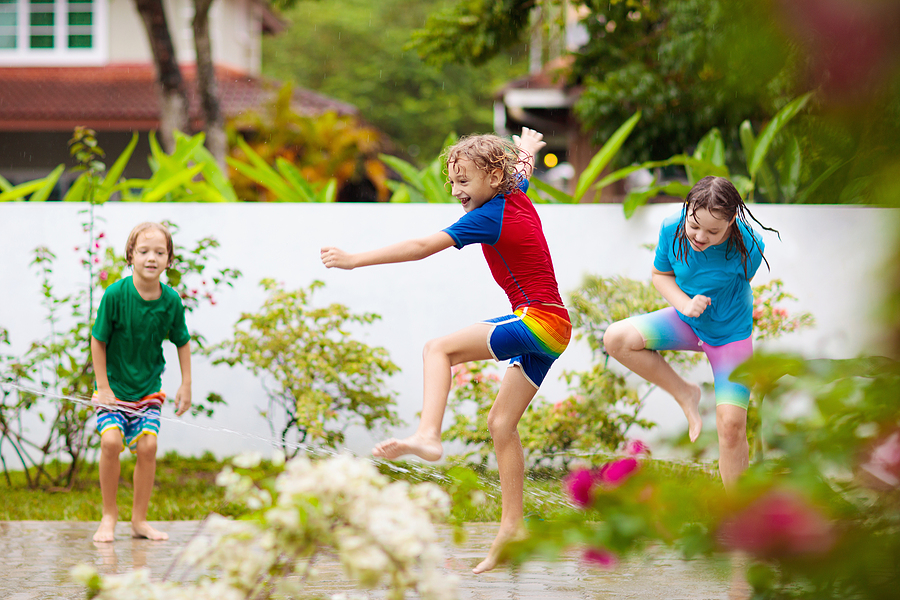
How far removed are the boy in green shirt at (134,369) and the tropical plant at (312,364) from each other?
1.15 m

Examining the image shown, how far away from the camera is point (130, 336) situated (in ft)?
13.0

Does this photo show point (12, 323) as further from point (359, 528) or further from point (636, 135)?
point (636, 135)

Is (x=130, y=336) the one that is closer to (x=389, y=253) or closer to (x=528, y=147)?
(x=389, y=253)

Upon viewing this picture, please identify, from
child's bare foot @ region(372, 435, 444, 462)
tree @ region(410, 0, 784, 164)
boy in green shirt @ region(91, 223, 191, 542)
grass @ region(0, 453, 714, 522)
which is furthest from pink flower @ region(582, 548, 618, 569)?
tree @ region(410, 0, 784, 164)

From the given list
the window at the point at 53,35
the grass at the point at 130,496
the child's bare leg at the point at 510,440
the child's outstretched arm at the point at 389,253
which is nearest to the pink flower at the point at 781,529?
the child's outstretched arm at the point at 389,253

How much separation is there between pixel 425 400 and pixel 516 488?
0.64m

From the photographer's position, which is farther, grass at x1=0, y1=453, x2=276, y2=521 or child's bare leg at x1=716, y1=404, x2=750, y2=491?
grass at x1=0, y1=453, x2=276, y2=521

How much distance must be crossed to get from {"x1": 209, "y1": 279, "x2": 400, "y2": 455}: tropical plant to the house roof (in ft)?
37.3

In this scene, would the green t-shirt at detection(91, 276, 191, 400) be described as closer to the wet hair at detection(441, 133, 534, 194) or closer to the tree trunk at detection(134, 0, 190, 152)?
the wet hair at detection(441, 133, 534, 194)

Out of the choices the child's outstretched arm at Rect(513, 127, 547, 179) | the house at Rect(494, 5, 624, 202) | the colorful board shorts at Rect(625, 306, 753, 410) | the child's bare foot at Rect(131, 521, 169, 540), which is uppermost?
the house at Rect(494, 5, 624, 202)

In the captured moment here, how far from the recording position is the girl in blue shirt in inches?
126

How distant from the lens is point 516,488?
3.30m

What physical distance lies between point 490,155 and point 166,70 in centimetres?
838

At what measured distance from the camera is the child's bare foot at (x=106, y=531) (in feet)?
12.7
